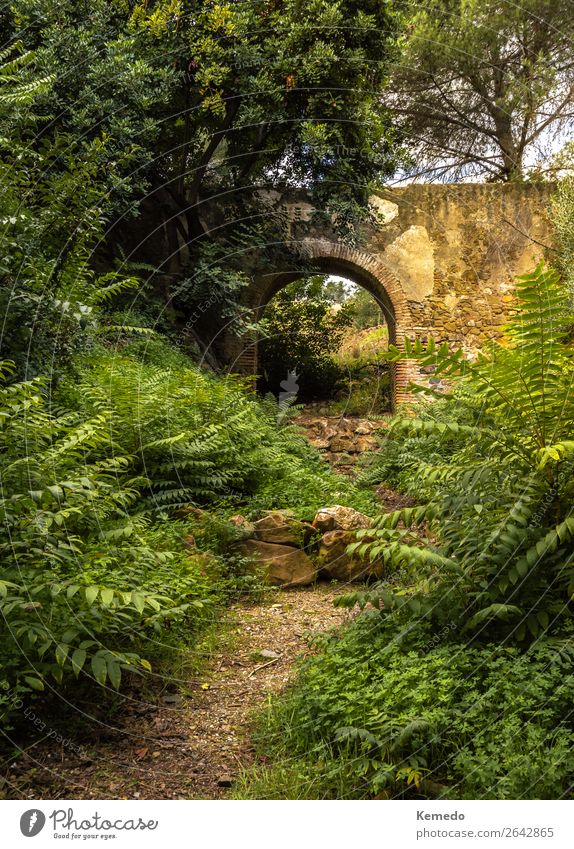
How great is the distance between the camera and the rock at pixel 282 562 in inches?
203

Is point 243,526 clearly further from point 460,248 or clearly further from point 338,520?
point 460,248

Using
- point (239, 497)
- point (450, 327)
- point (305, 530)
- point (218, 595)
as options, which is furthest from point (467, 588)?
point (450, 327)

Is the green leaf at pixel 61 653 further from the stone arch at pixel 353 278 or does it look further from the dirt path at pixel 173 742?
the stone arch at pixel 353 278

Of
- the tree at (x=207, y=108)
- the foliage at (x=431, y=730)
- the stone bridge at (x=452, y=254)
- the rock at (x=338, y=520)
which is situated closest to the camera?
the foliage at (x=431, y=730)

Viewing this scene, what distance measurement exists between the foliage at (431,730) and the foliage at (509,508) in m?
0.19

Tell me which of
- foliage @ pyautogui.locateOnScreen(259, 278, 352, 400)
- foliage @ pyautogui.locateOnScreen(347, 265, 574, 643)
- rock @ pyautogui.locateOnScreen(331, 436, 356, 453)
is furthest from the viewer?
foliage @ pyautogui.locateOnScreen(259, 278, 352, 400)

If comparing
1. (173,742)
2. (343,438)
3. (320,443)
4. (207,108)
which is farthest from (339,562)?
(207,108)

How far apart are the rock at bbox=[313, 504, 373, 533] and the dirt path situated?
161 cm

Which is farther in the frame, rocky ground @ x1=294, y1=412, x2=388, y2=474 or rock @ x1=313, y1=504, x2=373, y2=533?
rocky ground @ x1=294, y1=412, x2=388, y2=474

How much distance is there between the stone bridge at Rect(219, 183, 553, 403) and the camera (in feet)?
44.1

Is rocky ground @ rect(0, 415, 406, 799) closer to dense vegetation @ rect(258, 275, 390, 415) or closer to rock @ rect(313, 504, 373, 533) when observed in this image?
rock @ rect(313, 504, 373, 533)

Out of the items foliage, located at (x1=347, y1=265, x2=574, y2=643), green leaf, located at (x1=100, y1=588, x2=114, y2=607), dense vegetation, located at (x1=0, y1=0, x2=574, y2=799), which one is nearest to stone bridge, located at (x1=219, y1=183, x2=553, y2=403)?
dense vegetation, located at (x1=0, y1=0, x2=574, y2=799)

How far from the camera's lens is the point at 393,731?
256cm

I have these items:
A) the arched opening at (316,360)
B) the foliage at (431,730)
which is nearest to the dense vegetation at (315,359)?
the arched opening at (316,360)
